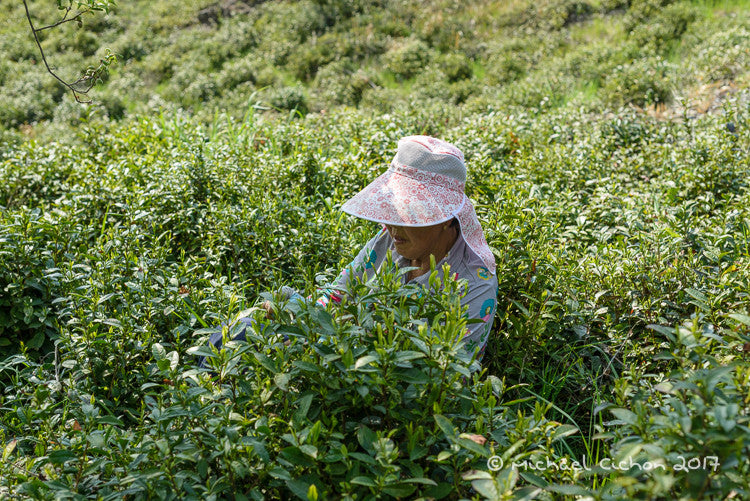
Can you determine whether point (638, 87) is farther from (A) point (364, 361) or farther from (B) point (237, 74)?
(B) point (237, 74)

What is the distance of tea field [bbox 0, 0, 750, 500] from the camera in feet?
4.79

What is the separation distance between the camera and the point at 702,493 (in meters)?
1.15

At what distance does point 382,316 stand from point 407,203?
2.65 ft

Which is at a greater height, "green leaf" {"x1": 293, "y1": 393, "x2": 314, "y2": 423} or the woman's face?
"green leaf" {"x1": 293, "y1": 393, "x2": 314, "y2": 423}

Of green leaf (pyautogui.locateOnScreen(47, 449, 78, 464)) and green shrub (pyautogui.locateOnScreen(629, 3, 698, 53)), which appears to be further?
green shrub (pyautogui.locateOnScreen(629, 3, 698, 53))

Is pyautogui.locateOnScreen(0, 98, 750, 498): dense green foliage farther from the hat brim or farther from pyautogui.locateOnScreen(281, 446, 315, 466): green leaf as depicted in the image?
the hat brim

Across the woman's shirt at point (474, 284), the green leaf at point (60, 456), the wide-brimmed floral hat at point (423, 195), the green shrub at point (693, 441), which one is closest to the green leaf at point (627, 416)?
the green shrub at point (693, 441)

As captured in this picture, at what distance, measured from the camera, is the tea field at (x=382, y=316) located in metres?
1.46

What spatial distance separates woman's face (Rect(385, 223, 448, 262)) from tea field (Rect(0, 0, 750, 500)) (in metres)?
0.39

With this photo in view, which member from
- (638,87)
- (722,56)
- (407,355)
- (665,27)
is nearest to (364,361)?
(407,355)

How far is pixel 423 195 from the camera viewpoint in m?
2.42

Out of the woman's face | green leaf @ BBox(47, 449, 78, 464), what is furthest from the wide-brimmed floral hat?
green leaf @ BBox(47, 449, 78, 464)

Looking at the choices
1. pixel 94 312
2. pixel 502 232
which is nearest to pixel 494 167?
pixel 502 232

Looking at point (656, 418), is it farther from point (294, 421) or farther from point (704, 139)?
point (704, 139)
